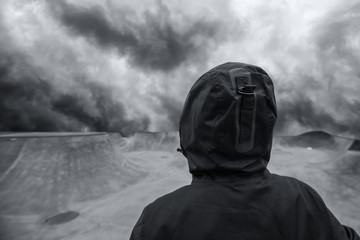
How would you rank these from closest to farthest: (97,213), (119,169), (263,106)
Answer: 1. (263,106)
2. (97,213)
3. (119,169)

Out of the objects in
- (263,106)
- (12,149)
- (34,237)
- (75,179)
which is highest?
(263,106)

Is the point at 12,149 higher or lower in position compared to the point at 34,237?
higher

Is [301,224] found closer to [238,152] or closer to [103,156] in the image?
[238,152]

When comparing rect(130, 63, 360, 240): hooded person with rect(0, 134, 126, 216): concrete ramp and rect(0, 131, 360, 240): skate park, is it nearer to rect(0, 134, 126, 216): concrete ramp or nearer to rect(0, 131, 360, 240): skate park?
rect(0, 131, 360, 240): skate park

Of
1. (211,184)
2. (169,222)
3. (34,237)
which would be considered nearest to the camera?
(169,222)

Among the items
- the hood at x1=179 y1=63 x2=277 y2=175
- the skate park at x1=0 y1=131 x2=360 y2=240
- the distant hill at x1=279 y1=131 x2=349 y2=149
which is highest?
the hood at x1=179 y1=63 x2=277 y2=175

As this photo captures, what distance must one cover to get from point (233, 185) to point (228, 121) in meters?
0.32

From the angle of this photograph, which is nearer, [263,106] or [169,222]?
[169,222]

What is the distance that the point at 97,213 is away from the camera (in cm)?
592

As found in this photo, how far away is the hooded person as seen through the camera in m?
1.15

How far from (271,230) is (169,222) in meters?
0.49

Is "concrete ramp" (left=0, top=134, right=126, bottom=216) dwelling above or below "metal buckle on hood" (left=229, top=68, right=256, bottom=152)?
below

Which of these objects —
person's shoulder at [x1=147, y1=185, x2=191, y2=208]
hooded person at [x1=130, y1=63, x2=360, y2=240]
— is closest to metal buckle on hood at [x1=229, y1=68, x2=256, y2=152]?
hooded person at [x1=130, y1=63, x2=360, y2=240]

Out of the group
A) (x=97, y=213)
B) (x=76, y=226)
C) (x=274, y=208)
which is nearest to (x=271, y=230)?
(x=274, y=208)
